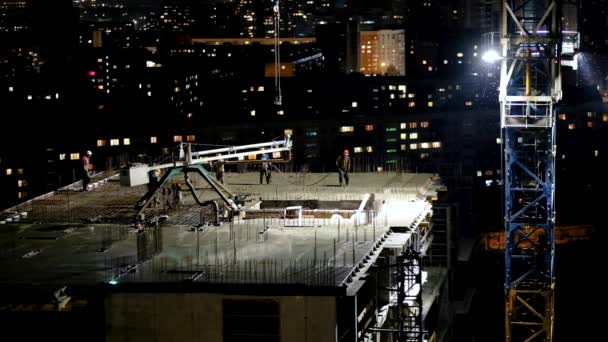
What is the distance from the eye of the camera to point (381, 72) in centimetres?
19575

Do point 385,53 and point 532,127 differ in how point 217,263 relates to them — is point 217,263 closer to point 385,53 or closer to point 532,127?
point 532,127

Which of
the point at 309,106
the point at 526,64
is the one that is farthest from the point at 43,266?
the point at 309,106

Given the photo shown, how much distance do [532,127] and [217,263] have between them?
571 inches

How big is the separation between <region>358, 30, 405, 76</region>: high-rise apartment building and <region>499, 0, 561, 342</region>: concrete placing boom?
501ft

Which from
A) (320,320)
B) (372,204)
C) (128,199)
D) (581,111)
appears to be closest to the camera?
(320,320)

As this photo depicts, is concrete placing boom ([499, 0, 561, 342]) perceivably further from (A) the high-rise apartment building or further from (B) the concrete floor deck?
(A) the high-rise apartment building

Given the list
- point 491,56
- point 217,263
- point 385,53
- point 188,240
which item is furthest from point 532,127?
point 385,53

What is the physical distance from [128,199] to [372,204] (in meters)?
11.7

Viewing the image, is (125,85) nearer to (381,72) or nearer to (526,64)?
(381,72)

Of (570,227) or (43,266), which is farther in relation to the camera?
(570,227)

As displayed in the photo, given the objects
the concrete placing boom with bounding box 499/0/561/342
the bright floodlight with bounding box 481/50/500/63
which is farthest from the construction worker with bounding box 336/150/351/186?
the bright floodlight with bounding box 481/50/500/63

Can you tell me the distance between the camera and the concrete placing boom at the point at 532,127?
37.0m

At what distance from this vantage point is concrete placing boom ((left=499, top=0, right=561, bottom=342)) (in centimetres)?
3700

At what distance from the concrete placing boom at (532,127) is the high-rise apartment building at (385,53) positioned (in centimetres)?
15272
